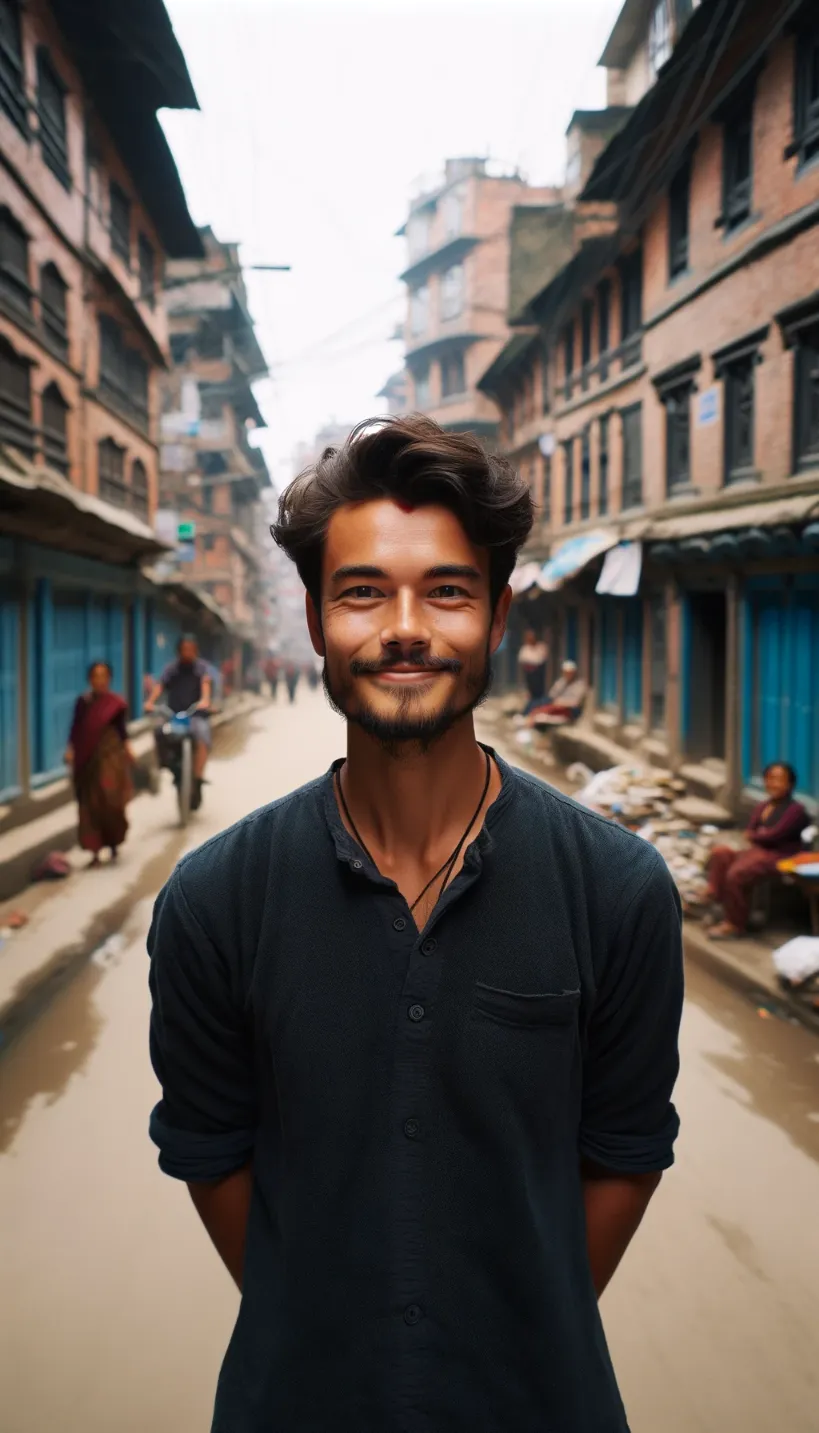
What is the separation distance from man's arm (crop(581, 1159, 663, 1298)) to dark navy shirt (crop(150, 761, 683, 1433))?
3.7 inches

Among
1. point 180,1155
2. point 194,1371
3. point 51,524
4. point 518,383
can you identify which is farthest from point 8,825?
point 518,383

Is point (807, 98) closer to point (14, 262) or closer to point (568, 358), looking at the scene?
point (14, 262)

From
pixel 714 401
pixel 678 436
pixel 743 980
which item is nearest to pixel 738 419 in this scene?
pixel 714 401

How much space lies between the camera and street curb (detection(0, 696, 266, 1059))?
224 inches

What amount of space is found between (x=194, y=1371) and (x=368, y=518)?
2702 millimetres

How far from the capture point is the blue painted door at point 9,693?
9.96 meters

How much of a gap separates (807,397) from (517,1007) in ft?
31.0

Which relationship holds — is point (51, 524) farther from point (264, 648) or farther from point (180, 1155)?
point (264, 648)

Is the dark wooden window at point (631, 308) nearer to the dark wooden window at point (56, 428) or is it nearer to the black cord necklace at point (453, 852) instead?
the dark wooden window at point (56, 428)

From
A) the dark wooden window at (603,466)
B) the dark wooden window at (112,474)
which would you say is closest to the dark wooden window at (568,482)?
the dark wooden window at (603,466)

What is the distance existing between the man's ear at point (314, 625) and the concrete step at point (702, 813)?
31.1 ft

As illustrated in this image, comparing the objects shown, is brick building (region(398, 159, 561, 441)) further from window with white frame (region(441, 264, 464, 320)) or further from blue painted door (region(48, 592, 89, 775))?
blue painted door (region(48, 592, 89, 775))

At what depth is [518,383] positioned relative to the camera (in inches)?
1041

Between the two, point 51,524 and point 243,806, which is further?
point 243,806
